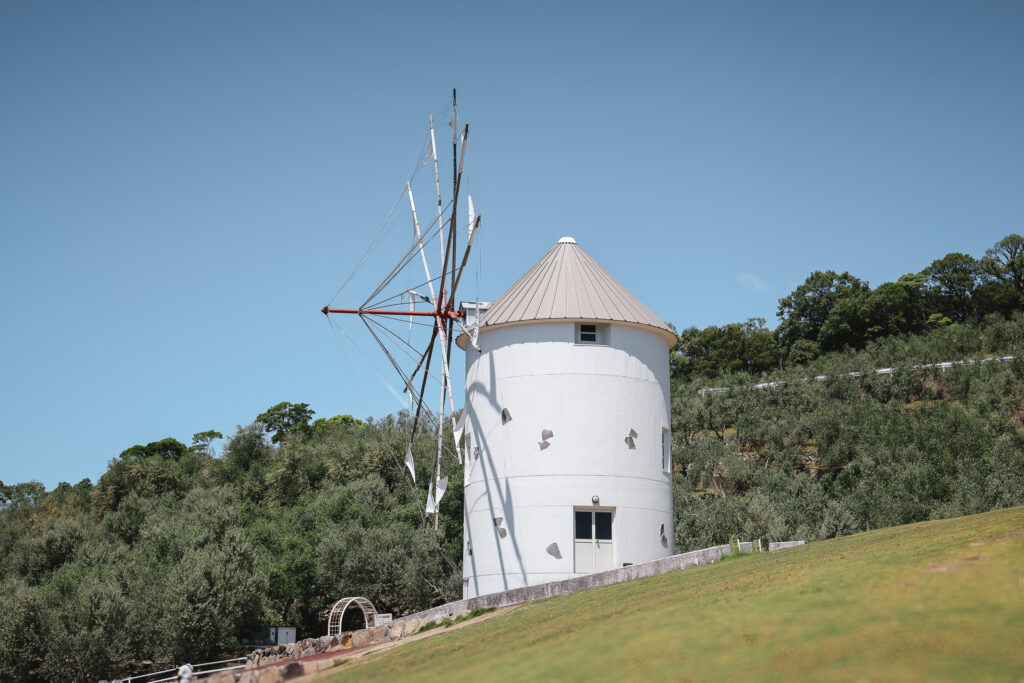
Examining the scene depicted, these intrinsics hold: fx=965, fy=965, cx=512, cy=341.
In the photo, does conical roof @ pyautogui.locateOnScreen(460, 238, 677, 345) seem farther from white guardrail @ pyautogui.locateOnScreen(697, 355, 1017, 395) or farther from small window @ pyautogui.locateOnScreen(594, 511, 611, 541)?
white guardrail @ pyautogui.locateOnScreen(697, 355, 1017, 395)

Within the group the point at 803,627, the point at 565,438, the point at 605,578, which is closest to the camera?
the point at 803,627

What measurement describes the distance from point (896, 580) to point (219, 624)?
23089 mm

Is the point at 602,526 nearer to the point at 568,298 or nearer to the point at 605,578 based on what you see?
the point at 605,578

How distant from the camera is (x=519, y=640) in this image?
15.4 metres

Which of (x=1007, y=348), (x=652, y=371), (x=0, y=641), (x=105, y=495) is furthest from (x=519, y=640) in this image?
(x=1007, y=348)

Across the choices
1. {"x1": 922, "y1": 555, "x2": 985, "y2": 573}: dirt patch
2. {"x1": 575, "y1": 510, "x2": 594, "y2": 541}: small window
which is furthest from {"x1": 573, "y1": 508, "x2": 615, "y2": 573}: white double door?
{"x1": 922, "y1": 555, "x2": 985, "y2": 573}: dirt patch

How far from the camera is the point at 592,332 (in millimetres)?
27812

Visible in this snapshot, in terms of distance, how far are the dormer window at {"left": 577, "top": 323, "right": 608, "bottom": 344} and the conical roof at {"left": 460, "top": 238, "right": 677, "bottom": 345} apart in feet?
1.53

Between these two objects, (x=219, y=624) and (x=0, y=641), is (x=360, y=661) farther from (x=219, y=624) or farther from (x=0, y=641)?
(x=0, y=641)

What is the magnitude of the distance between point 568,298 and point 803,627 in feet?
55.9

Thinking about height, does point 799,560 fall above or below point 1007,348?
below

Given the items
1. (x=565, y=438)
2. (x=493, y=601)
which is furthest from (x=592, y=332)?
(x=493, y=601)

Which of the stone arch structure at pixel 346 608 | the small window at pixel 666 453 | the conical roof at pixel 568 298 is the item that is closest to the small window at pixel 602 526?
the small window at pixel 666 453

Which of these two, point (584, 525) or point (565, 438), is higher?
point (565, 438)
